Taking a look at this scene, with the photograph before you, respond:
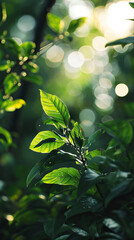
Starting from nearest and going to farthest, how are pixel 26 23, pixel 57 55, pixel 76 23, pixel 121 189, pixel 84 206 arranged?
pixel 121 189, pixel 84 206, pixel 76 23, pixel 26 23, pixel 57 55

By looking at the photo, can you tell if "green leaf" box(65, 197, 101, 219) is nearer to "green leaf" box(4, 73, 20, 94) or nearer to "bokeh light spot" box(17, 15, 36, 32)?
"green leaf" box(4, 73, 20, 94)

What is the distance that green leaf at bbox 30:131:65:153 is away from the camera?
2.11ft

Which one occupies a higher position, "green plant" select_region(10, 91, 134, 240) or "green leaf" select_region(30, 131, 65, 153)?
"green leaf" select_region(30, 131, 65, 153)

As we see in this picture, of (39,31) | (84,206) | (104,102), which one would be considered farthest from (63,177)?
(104,102)

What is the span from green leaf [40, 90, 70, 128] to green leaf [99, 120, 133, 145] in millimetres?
177

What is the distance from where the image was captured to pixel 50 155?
0.63 meters

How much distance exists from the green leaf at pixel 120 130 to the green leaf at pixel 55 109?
18cm

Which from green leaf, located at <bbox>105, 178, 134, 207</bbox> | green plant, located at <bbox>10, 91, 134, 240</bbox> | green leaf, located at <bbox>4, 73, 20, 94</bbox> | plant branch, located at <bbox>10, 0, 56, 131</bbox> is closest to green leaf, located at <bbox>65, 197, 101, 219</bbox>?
green plant, located at <bbox>10, 91, 134, 240</bbox>

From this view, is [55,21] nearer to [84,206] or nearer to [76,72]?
[84,206]

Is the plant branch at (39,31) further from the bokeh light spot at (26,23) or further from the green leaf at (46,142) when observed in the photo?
the bokeh light spot at (26,23)

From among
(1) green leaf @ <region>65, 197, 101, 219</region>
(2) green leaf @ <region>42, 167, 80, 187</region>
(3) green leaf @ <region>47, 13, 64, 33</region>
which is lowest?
(1) green leaf @ <region>65, 197, 101, 219</region>

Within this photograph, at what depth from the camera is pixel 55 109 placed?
25.8 inches

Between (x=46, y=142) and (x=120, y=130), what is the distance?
0.72 ft

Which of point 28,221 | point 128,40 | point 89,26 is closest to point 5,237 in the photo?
point 28,221
